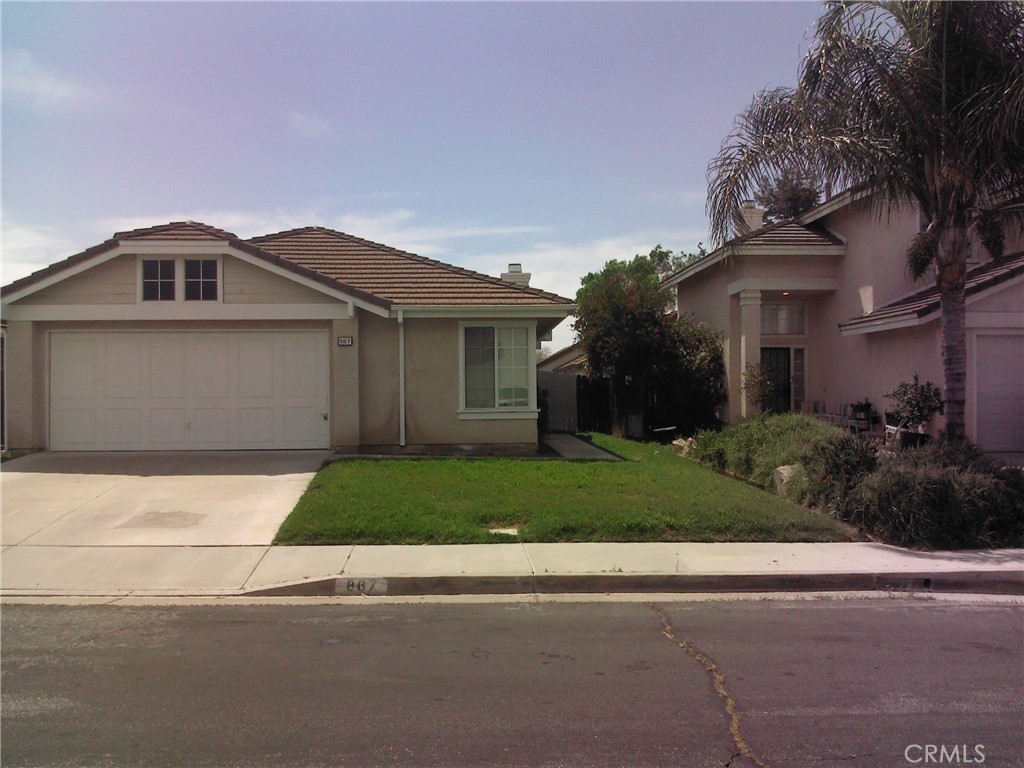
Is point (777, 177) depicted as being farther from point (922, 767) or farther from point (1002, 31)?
point (922, 767)

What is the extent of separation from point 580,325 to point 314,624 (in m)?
15.7

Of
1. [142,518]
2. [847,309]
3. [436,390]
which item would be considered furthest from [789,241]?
[142,518]

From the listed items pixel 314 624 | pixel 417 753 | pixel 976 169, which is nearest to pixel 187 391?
pixel 314 624

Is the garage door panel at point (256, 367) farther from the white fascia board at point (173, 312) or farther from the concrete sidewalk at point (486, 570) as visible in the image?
the concrete sidewalk at point (486, 570)

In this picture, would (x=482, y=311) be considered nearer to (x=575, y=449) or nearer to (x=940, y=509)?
(x=575, y=449)

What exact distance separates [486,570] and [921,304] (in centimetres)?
1153

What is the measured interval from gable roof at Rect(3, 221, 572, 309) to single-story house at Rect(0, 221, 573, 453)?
49 millimetres

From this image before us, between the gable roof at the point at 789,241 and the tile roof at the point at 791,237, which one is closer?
the gable roof at the point at 789,241

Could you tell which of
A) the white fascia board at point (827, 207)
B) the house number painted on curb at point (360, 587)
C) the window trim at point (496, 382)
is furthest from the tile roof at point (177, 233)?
the white fascia board at point (827, 207)

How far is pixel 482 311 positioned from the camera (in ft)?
49.4

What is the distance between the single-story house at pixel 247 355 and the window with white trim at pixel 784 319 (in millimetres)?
7820

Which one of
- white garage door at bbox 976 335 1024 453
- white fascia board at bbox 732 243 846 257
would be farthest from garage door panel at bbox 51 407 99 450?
white garage door at bbox 976 335 1024 453

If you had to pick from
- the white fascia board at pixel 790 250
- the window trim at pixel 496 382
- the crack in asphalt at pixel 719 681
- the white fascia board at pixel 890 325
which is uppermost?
the white fascia board at pixel 790 250

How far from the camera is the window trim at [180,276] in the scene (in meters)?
14.4
